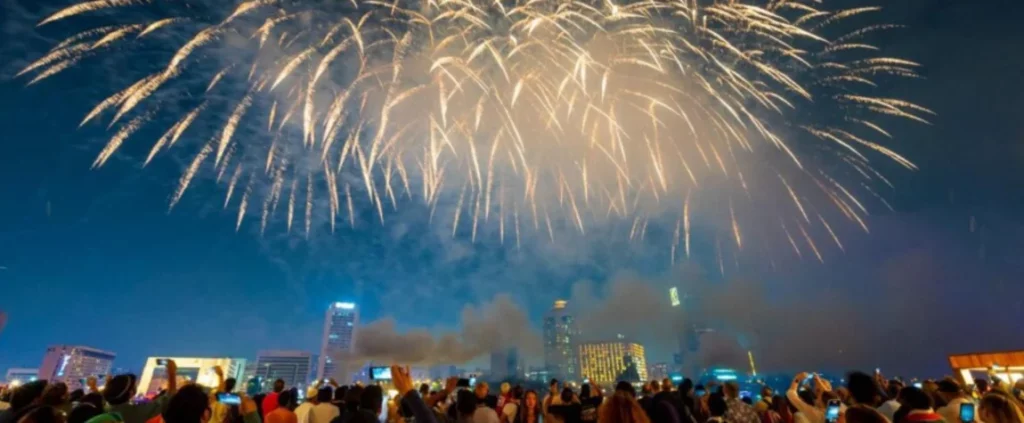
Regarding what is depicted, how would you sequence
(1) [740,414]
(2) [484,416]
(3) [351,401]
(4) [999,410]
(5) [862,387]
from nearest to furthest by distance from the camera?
(4) [999,410]
(5) [862,387]
(3) [351,401]
(2) [484,416]
(1) [740,414]

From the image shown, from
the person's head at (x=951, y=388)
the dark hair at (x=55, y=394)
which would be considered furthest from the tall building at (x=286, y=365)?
the person's head at (x=951, y=388)

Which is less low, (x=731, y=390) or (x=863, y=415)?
(x=863, y=415)

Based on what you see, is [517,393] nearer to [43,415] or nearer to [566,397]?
[566,397]

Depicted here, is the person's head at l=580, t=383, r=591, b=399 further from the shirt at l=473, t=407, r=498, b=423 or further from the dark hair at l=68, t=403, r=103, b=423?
the dark hair at l=68, t=403, r=103, b=423

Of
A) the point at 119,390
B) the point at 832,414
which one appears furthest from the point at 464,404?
the point at 832,414

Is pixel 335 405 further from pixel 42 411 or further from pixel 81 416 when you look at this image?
A: pixel 42 411

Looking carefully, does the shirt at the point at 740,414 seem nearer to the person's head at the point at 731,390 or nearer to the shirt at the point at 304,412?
→ the person's head at the point at 731,390

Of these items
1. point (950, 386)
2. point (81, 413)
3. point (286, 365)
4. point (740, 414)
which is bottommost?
point (286, 365)

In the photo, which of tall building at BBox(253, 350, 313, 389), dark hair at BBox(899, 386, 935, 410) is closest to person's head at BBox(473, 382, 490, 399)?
dark hair at BBox(899, 386, 935, 410)
